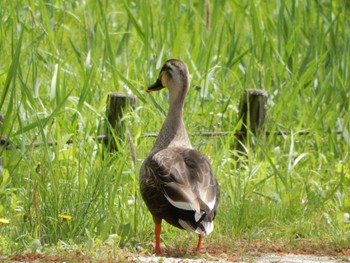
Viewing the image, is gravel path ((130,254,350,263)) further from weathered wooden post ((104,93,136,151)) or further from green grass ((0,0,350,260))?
weathered wooden post ((104,93,136,151))

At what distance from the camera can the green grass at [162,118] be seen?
6625 millimetres

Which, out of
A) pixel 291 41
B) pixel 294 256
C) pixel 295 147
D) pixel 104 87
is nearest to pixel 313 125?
pixel 295 147

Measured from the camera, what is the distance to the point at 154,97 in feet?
27.9

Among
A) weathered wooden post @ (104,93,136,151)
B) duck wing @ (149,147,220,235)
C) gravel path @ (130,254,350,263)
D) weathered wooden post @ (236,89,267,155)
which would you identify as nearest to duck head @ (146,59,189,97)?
weathered wooden post @ (104,93,136,151)

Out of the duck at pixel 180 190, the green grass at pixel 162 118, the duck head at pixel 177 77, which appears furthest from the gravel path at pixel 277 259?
the duck head at pixel 177 77

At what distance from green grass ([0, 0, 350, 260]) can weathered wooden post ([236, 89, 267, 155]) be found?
0.34ft

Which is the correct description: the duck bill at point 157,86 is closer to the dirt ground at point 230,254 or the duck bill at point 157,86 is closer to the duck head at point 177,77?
the duck head at point 177,77

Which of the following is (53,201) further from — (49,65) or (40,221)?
(49,65)

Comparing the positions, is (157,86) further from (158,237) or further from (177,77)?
(158,237)

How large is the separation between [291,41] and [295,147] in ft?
3.97

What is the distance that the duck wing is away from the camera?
607cm

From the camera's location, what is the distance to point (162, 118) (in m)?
8.10

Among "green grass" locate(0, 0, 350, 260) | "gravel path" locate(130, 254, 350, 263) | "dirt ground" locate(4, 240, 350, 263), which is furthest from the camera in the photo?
"green grass" locate(0, 0, 350, 260)

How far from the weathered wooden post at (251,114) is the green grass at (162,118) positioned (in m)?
0.10
